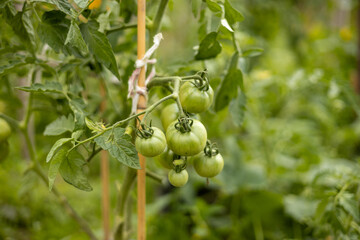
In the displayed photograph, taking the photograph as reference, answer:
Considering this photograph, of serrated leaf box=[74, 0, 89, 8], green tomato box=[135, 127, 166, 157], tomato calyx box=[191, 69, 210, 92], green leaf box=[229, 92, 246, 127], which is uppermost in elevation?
serrated leaf box=[74, 0, 89, 8]

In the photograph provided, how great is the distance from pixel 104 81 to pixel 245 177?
2.57 ft

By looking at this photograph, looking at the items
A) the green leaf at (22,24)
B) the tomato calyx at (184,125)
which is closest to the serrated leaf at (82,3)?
the green leaf at (22,24)

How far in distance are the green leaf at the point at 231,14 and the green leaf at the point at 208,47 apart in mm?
42

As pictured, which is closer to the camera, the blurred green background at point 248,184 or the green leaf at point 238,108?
the green leaf at point 238,108

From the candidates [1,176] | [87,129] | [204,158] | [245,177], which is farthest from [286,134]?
[1,176]

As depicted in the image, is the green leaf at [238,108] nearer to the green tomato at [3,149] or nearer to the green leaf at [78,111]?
the green leaf at [78,111]

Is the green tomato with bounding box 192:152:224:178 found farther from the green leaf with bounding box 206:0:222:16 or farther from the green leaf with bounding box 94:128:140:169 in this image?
the green leaf with bounding box 206:0:222:16

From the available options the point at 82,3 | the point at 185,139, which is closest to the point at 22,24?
the point at 82,3

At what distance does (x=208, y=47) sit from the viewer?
66cm

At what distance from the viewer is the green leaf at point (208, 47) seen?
0.63 metres

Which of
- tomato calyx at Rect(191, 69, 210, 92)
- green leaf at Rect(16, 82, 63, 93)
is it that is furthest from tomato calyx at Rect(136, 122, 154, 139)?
green leaf at Rect(16, 82, 63, 93)

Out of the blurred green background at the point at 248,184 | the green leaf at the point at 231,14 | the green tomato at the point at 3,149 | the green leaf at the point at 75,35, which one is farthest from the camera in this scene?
the blurred green background at the point at 248,184

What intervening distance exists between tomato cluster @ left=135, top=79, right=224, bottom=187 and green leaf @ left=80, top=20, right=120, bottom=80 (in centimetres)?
13

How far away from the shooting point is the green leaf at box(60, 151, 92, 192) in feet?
1.73
